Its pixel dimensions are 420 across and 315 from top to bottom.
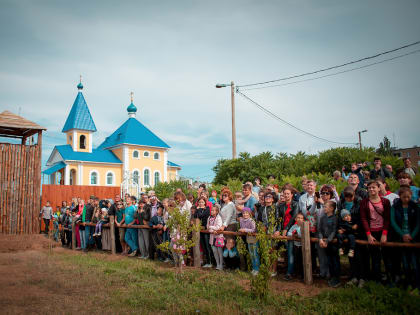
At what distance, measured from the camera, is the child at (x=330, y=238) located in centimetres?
648

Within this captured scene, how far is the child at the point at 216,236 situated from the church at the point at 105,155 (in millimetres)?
33768

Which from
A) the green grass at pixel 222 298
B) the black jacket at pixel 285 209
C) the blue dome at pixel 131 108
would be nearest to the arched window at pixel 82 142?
the blue dome at pixel 131 108

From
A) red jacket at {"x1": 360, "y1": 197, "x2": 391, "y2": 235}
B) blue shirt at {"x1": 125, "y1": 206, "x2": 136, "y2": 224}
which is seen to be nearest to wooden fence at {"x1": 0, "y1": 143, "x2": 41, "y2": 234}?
blue shirt at {"x1": 125, "y1": 206, "x2": 136, "y2": 224}

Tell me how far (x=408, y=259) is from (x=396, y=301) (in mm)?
878

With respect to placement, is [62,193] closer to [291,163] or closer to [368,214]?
[291,163]

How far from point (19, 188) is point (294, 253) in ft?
44.5

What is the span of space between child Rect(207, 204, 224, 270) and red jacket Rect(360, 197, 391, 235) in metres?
3.41

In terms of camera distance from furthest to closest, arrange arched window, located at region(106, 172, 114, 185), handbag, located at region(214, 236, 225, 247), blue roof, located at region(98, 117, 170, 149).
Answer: blue roof, located at region(98, 117, 170, 149), arched window, located at region(106, 172, 114, 185), handbag, located at region(214, 236, 225, 247)

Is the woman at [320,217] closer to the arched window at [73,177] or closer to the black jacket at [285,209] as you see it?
the black jacket at [285,209]

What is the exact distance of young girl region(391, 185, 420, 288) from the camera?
555 cm

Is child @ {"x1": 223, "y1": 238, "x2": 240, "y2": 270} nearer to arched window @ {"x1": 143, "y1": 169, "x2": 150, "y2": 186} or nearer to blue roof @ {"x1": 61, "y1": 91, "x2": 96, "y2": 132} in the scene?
arched window @ {"x1": 143, "y1": 169, "x2": 150, "y2": 186}

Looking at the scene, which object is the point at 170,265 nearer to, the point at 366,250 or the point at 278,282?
the point at 278,282

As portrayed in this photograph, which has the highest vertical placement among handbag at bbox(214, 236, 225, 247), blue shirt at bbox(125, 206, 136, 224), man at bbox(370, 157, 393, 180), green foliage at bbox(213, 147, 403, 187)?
green foliage at bbox(213, 147, 403, 187)

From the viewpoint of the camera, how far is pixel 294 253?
725cm
